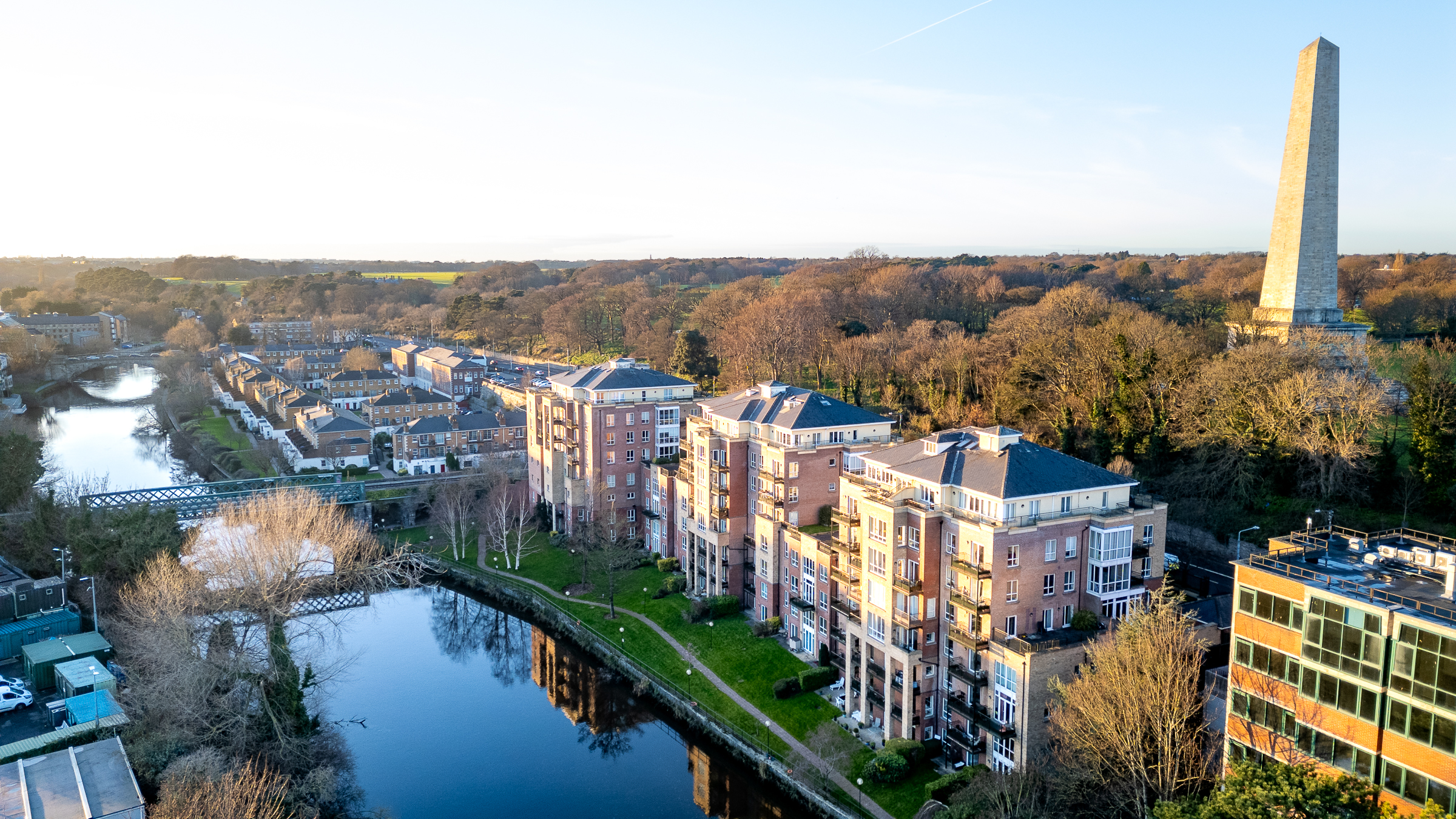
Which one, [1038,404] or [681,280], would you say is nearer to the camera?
[1038,404]

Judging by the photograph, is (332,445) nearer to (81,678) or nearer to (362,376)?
(362,376)

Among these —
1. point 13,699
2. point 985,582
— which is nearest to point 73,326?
point 13,699

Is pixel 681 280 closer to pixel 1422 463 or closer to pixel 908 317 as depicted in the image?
pixel 908 317

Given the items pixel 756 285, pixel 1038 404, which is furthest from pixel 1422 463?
pixel 756 285

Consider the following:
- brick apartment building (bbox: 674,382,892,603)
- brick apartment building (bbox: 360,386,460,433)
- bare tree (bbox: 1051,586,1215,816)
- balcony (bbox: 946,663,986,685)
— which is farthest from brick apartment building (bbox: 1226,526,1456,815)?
brick apartment building (bbox: 360,386,460,433)

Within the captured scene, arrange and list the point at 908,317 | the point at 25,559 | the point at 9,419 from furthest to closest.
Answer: the point at 908,317 < the point at 9,419 < the point at 25,559

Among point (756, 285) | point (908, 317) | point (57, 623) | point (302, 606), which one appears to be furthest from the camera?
point (756, 285)

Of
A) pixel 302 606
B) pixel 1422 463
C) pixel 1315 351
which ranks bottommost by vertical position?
pixel 302 606
